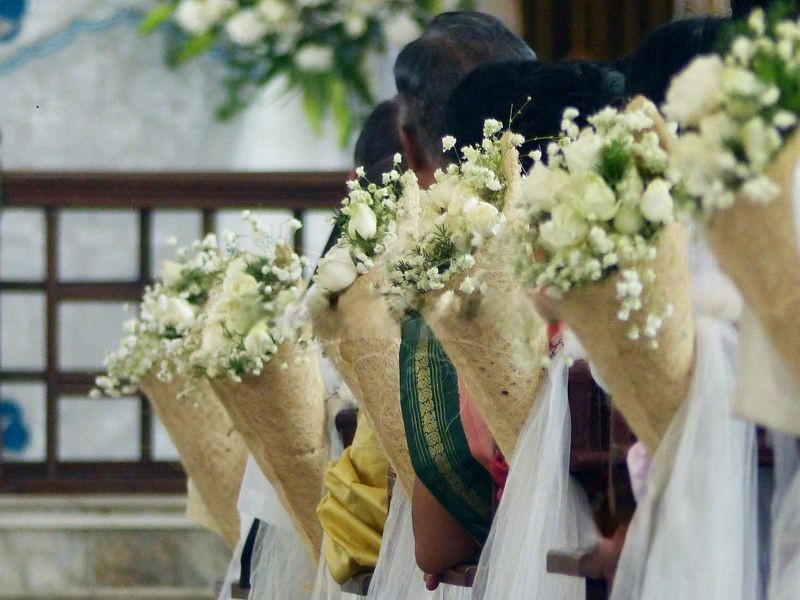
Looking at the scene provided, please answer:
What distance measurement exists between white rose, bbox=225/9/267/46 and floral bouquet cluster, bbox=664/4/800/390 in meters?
4.33

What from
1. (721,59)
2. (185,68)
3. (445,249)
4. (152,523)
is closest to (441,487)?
(445,249)

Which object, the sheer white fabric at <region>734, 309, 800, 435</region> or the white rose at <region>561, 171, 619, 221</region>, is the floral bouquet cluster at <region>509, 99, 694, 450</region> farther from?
the sheer white fabric at <region>734, 309, 800, 435</region>

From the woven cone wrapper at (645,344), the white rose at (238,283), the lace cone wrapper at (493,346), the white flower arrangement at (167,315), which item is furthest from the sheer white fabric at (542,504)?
the white flower arrangement at (167,315)

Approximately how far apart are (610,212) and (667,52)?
87 centimetres

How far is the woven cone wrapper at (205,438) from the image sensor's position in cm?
376

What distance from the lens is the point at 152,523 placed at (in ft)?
16.9

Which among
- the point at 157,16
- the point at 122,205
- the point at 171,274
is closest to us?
the point at 171,274

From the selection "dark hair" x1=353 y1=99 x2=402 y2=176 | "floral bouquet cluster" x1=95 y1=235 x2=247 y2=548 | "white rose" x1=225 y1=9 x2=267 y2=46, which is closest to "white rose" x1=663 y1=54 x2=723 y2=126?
"dark hair" x1=353 y1=99 x2=402 y2=176

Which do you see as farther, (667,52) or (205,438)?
(205,438)

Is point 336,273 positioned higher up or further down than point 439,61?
further down

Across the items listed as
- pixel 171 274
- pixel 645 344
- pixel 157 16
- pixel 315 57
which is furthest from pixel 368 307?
pixel 157 16

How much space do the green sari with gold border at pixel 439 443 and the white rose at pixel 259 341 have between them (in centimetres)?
28

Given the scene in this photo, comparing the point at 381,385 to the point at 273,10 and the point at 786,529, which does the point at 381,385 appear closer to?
the point at 786,529

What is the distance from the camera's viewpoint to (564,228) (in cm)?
186
